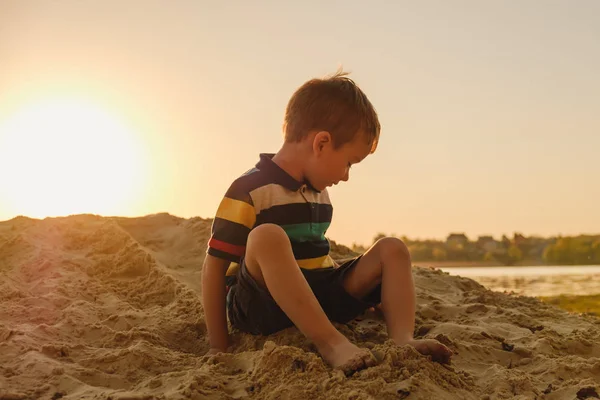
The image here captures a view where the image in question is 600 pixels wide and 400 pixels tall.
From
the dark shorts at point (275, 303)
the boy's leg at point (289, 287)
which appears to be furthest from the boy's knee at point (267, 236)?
the dark shorts at point (275, 303)

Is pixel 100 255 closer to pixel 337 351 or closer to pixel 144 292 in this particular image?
pixel 144 292

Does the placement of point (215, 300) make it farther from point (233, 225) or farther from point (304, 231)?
point (304, 231)

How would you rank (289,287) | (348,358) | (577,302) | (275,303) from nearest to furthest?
(348,358) < (289,287) < (275,303) < (577,302)

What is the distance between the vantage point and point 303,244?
8.02 feet

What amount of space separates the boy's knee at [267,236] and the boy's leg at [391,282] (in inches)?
17.4

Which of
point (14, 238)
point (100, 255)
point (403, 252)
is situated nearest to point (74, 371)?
point (403, 252)

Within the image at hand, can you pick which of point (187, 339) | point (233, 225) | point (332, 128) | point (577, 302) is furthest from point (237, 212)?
point (577, 302)

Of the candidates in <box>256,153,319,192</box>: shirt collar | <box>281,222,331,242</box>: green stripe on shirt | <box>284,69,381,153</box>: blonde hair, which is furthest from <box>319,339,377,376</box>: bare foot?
<box>284,69,381,153</box>: blonde hair

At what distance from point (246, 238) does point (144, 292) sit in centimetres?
139

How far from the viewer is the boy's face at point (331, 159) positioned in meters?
2.37

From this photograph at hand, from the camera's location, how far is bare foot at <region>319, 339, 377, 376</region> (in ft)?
6.07

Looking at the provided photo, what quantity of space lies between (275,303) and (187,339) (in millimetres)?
663

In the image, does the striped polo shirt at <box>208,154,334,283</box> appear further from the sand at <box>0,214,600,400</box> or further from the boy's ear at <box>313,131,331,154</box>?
the sand at <box>0,214,600,400</box>

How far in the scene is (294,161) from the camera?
2443 mm
